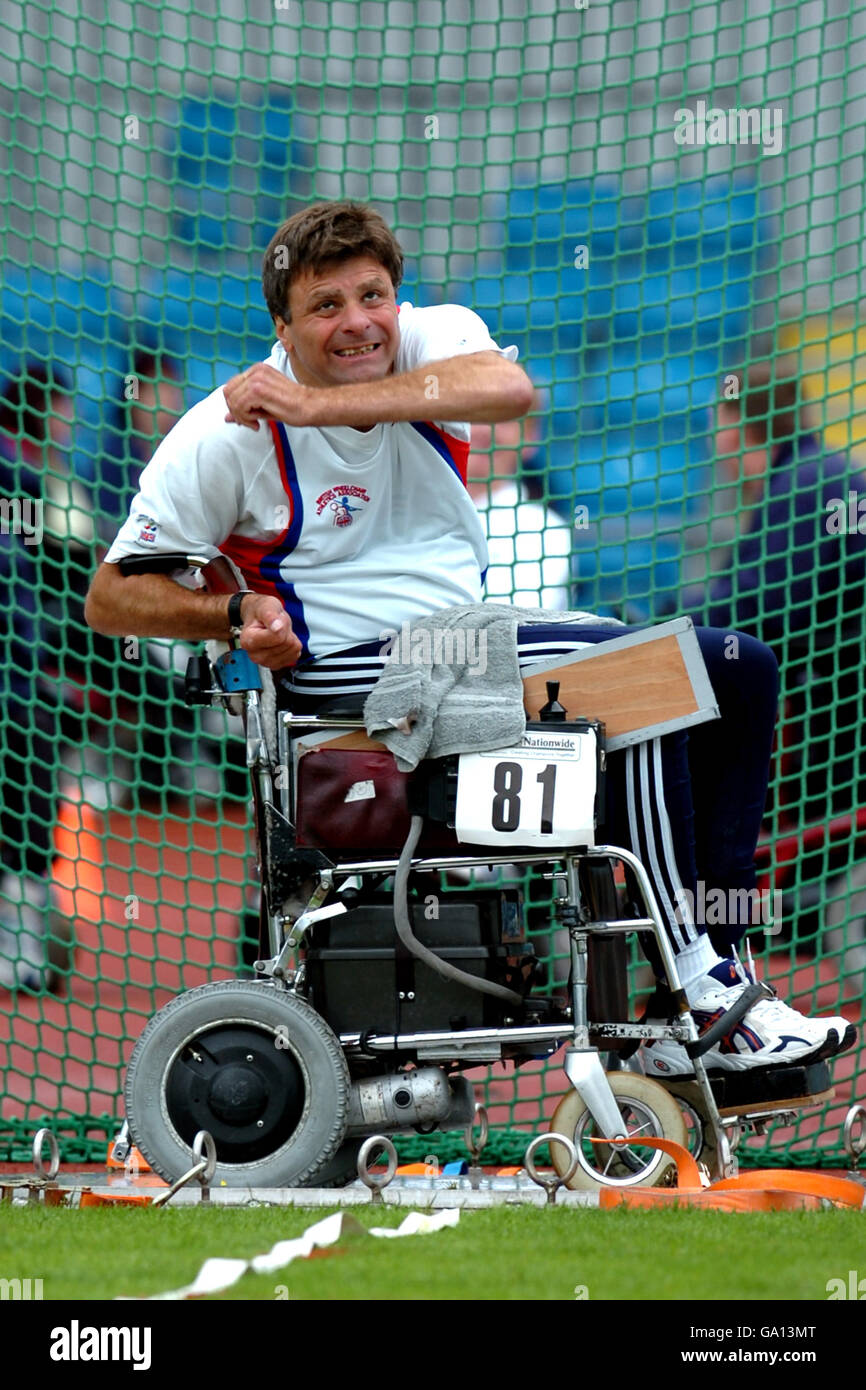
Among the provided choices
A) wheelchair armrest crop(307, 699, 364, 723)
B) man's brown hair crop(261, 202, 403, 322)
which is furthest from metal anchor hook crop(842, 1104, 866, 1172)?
man's brown hair crop(261, 202, 403, 322)

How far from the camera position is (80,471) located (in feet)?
17.4

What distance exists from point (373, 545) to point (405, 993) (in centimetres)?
84

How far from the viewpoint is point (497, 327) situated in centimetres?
517

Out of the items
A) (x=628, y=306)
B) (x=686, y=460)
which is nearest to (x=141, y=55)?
(x=628, y=306)

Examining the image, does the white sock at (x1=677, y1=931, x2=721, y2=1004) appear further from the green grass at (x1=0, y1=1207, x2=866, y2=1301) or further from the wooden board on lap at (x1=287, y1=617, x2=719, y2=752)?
the green grass at (x1=0, y1=1207, x2=866, y2=1301)

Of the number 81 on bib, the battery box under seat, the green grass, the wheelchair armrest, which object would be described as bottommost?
Answer: the green grass

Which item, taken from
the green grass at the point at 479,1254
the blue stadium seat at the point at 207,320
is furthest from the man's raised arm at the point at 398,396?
the blue stadium seat at the point at 207,320

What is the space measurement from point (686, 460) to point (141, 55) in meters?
2.15

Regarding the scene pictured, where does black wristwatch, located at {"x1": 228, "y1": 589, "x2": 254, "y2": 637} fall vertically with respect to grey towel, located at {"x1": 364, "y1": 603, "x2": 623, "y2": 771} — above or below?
above

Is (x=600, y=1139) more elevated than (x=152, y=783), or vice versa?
(x=152, y=783)

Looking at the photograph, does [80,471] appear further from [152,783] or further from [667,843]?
[667,843]

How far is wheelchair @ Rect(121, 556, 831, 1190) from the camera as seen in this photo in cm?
309

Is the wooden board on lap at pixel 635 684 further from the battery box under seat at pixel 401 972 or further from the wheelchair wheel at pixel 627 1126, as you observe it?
the wheelchair wheel at pixel 627 1126

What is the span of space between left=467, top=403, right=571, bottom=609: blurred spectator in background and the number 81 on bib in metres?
1.80
